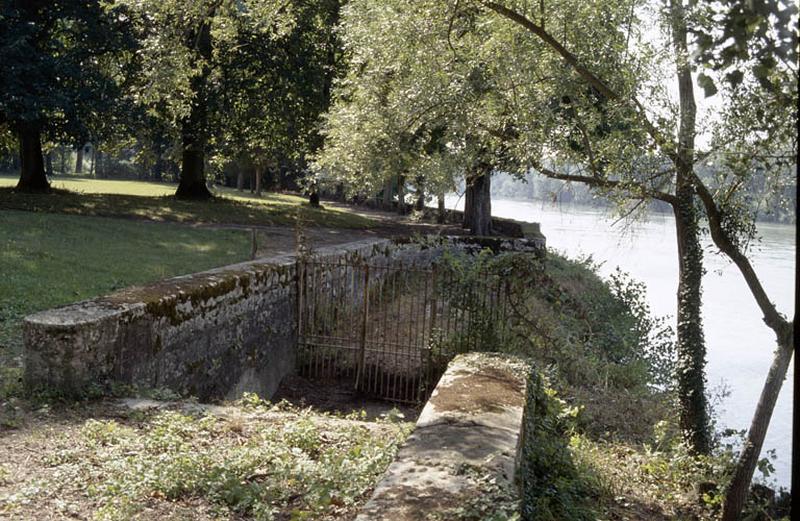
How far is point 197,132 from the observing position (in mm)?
24906

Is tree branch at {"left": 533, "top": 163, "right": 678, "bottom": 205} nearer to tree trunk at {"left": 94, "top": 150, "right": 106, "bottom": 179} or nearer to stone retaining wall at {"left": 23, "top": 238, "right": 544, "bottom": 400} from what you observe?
stone retaining wall at {"left": 23, "top": 238, "right": 544, "bottom": 400}

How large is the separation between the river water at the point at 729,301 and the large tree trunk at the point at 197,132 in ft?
29.6

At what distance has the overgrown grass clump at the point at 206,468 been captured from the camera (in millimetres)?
4113

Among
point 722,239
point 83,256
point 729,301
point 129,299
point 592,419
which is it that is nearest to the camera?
point 129,299

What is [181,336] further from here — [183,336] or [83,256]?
[83,256]

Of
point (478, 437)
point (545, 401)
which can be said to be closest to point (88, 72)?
point (545, 401)

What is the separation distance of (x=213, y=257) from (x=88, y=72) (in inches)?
397

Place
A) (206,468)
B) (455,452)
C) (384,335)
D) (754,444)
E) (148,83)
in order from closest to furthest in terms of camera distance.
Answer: (455,452), (206,468), (754,444), (384,335), (148,83)

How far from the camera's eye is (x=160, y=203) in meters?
24.8

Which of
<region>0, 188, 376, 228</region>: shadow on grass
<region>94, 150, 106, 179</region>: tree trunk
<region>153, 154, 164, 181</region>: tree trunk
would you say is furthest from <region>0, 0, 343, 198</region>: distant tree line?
<region>94, 150, 106, 179</region>: tree trunk

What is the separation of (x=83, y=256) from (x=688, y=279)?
10.0 meters

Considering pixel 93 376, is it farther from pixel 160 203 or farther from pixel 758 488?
pixel 160 203

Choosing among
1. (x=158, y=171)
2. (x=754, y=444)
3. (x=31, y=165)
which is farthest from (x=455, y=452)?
(x=158, y=171)

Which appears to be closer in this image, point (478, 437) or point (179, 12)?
point (478, 437)
